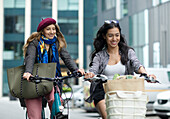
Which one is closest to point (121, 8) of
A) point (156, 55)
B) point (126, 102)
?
point (156, 55)

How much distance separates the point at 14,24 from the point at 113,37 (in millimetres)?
44928

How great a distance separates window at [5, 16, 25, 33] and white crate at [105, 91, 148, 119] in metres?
45.2

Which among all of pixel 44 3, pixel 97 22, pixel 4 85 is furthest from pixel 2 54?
pixel 97 22

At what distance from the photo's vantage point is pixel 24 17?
48219 mm

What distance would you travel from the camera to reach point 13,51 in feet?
156

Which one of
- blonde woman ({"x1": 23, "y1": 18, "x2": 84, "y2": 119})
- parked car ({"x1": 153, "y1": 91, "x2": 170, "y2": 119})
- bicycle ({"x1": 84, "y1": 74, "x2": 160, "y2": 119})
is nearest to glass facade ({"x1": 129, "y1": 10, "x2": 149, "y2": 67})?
parked car ({"x1": 153, "y1": 91, "x2": 170, "y2": 119})

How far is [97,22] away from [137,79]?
41461mm

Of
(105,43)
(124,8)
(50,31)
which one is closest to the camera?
(105,43)

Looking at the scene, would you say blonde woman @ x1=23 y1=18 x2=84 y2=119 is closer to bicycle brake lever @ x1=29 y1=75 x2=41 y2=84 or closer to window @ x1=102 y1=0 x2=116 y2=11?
bicycle brake lever @ x1=29 y1=75 x2=41 y2=84

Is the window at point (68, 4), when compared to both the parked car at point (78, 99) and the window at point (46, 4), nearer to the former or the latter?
the window at point (46, 4)

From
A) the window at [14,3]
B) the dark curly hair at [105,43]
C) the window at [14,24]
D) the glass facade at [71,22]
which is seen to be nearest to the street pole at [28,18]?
the window at [14,3]

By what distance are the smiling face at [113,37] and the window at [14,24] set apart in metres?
44.1

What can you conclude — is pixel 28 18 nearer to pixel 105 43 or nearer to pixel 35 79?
pixel 105 43

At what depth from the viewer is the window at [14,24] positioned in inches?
1898
